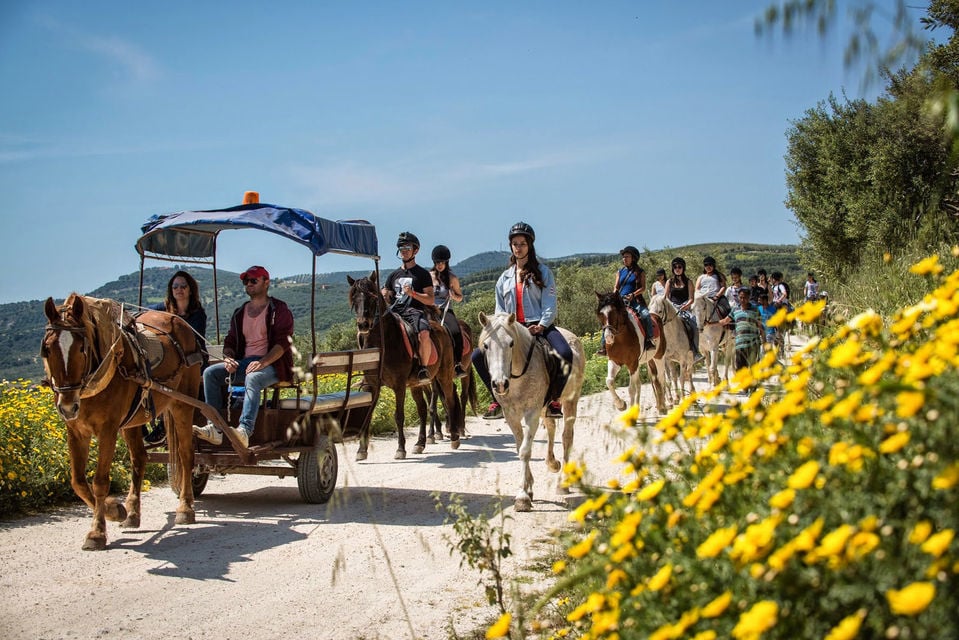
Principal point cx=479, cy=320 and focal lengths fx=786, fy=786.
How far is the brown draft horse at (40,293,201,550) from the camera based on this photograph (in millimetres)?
6602

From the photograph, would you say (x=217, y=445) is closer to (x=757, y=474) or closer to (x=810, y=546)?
(x=757, y=474)

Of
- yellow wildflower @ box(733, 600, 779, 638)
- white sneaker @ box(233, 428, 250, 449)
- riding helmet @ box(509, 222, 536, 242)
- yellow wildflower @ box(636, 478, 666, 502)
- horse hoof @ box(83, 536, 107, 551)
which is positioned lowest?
horse hoof @ box(83, 536, 107, 551)

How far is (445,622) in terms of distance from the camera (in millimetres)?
5055

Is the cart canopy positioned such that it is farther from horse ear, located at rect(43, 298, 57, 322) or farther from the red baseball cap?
horse ear, located at rect(43, 298, 57, 322)

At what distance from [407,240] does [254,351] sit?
4646mm

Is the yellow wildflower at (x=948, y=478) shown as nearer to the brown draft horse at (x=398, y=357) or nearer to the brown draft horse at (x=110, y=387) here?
the brown draft horse at (x=110, y=387)

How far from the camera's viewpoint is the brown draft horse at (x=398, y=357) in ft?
37.8

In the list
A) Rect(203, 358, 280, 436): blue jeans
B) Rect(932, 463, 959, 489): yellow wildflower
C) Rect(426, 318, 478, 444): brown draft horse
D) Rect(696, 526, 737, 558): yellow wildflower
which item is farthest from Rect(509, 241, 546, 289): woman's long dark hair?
Rect(932, 463, 959, 489): yellow wildflower

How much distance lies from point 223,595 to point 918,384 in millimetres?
5055

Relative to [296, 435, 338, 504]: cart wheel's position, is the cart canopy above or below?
above

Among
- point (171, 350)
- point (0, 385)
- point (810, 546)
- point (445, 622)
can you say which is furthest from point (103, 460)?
point (810, 546)

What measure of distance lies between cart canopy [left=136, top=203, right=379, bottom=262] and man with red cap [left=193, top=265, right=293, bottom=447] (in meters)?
0.70

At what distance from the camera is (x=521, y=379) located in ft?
26.3

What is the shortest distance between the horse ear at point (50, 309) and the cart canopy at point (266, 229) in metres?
2.05
